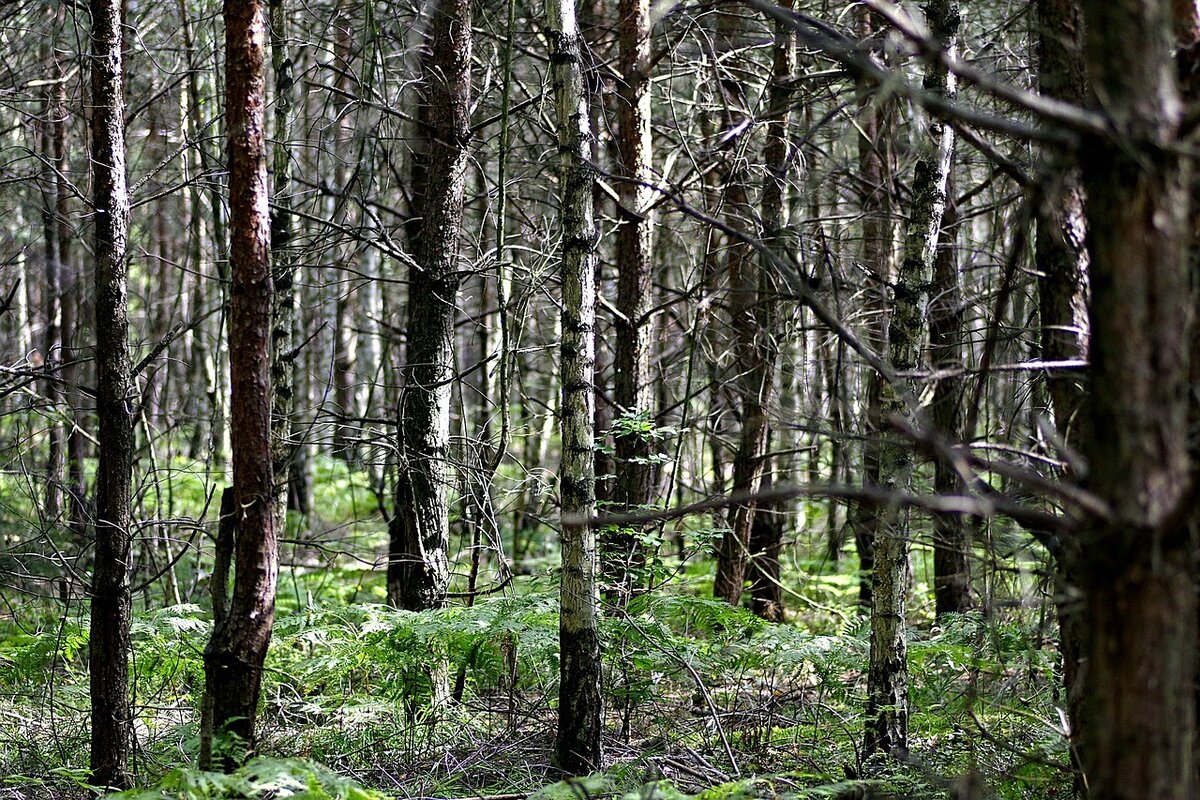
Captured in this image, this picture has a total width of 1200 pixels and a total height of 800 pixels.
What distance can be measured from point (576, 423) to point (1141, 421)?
355cm

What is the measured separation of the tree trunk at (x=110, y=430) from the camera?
5.41 metres

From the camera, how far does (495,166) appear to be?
11656 mm

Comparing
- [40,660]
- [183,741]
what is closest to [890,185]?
[183,741]

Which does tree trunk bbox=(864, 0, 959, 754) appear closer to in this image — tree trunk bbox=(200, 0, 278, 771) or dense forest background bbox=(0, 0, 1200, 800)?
dense forest background bbox=(0, 0, 1200, 800)

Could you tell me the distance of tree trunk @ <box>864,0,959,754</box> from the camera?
5520 millimetres

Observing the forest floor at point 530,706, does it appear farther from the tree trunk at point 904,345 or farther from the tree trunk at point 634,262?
the tree trunk at point 634,262

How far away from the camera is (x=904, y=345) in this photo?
219 inches

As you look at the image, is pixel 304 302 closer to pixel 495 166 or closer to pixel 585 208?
pixel 495 166

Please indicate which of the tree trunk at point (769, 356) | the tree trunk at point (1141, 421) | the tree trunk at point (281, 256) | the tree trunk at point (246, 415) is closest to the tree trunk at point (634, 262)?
the tree trunk at point (769, 356)

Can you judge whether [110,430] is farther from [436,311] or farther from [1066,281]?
[1066,281]

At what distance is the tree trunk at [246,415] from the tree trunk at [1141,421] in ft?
12.1

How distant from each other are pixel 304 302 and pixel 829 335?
34.1 feet

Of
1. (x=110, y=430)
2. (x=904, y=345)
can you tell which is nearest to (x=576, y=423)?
(x=904, y=345)

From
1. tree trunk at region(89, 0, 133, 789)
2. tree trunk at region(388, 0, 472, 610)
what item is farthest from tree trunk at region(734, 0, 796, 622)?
tree trunk at region(89, 0, 133, 789)
